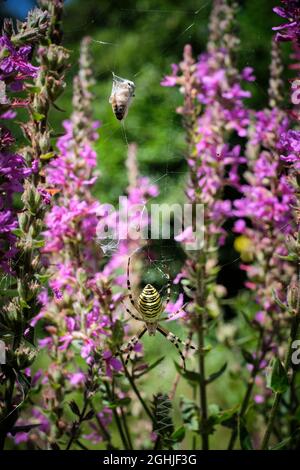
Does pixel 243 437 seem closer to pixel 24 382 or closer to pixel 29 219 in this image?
pixel 24 382

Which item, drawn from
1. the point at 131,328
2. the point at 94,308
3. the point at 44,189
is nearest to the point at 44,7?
the point at 44,189

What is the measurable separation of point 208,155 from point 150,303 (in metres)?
0.45

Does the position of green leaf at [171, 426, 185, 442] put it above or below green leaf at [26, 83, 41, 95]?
below

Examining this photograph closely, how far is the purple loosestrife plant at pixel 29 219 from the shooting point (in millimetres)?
980

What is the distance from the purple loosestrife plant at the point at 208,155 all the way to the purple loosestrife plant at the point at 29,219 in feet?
1.18

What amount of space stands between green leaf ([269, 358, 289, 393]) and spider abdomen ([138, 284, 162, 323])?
0.92 feet

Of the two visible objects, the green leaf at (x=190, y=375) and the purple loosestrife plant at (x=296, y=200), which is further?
the green leaf at (x=190, y=375)

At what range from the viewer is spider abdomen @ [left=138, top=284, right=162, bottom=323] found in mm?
1106

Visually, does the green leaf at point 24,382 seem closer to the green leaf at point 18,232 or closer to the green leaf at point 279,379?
the green leaf at point 18,232

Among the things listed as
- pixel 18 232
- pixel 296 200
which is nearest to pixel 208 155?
pixel 296 200

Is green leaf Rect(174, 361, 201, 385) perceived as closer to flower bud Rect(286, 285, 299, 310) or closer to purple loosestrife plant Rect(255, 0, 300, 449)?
purple loosestrife plant Rect(255, 0, 300, 449)

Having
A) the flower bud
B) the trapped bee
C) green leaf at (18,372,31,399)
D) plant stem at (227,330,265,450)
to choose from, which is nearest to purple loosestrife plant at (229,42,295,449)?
plant stem at (227,330,265,450)

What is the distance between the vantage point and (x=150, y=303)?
3.65 ft

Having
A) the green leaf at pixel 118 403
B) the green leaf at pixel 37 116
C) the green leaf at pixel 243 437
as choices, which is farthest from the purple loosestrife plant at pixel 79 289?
the green leaf at pixel 243 437
